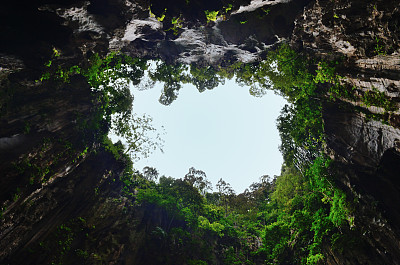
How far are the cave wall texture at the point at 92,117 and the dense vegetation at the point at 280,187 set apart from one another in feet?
2.95

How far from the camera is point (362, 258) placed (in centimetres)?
992

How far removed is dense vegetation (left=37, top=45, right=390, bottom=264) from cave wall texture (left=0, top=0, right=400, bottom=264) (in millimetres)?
900

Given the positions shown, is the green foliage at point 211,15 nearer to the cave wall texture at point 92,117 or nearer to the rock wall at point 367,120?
the cave wall texture at point 92,117

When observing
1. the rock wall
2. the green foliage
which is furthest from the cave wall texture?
the green foliage

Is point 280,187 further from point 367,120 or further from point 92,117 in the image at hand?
point 92,117

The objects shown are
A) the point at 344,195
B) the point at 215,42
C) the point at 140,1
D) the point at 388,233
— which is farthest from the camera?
the point at 215,42

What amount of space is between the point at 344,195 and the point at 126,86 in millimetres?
21632

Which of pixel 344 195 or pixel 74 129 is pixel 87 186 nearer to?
pixel 74 129

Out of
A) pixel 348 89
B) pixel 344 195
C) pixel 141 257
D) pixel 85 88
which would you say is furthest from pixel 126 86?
pixel 344 195

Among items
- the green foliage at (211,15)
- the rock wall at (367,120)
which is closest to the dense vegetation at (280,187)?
the rock wall at (367,120)

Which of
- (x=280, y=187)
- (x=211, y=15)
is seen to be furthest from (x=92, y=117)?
(x=280, y=187)

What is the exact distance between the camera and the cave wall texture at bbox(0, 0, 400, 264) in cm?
880

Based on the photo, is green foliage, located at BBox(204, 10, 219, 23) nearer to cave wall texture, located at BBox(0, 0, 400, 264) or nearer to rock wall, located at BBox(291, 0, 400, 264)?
cave wall texture, located at BBox(0, 0, 400, 264)

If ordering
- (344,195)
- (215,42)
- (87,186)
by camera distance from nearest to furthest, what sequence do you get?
(344,195)
(87,186)
(215,42)
